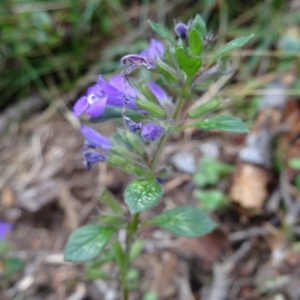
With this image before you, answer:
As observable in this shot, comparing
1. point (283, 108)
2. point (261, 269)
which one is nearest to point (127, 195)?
point (261, 269)

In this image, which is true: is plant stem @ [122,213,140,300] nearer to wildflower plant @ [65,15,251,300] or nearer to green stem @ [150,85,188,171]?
wildflower plant @ [65,15,251,300]

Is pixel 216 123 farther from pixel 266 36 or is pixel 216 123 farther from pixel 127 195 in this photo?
pixel 266 36

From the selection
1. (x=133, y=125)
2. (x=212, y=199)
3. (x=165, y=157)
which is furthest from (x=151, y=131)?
(x=165, y=157)

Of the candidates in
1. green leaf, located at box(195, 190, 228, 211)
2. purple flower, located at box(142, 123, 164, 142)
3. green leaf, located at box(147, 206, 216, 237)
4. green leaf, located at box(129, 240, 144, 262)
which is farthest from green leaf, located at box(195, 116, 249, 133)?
green leaf, located at box(195, 190, 228, 211)

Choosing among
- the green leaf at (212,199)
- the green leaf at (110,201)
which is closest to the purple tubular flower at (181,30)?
the green leaf at (110,201)

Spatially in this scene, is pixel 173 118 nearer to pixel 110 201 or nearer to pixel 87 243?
pixel 110 201

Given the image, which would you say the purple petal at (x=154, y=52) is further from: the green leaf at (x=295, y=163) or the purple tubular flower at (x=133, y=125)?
the green leaf at (x=295, y=163)
